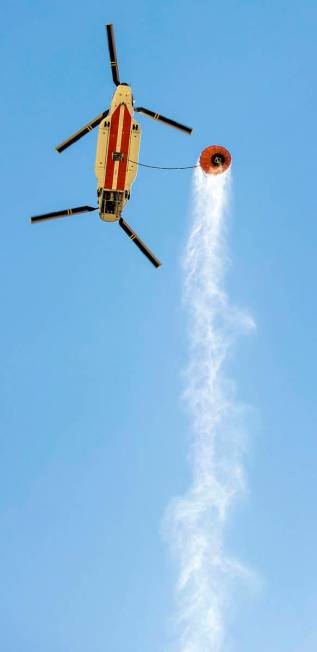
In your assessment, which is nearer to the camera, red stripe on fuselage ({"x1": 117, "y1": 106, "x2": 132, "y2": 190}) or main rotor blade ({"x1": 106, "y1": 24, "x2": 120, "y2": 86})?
red stripe on fuselage ({"x1": 117, "y1": 106, "x2": 132, "y2": 190})

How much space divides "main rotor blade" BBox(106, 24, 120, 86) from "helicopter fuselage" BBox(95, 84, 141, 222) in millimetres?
1416

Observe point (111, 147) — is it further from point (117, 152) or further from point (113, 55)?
point (113, 55)

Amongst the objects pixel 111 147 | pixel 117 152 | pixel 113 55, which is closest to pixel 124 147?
pixel 117 152

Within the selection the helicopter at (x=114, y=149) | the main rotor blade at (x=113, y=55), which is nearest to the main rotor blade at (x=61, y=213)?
the helicopter at (x=114, y=149)

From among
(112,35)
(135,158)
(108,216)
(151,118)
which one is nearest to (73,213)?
(108,216)

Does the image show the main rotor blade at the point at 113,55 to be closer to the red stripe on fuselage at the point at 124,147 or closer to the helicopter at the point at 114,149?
the helicopter at the point at 114,149

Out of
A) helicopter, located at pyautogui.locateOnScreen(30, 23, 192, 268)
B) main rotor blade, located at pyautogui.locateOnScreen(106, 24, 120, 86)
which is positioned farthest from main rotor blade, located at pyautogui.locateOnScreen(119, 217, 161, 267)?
main rotor blade, located at pyautogui.locateOnScreen(106, 24, 120, 86)

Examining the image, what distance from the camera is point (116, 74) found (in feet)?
223

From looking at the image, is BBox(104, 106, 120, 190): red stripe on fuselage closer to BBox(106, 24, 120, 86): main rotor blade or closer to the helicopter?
the helicopter

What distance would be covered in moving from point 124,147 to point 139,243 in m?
9.96

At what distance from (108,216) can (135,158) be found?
623cm

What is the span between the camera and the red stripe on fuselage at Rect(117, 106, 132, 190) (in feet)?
217

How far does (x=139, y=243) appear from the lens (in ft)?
233

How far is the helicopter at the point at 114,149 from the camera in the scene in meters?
66.2
